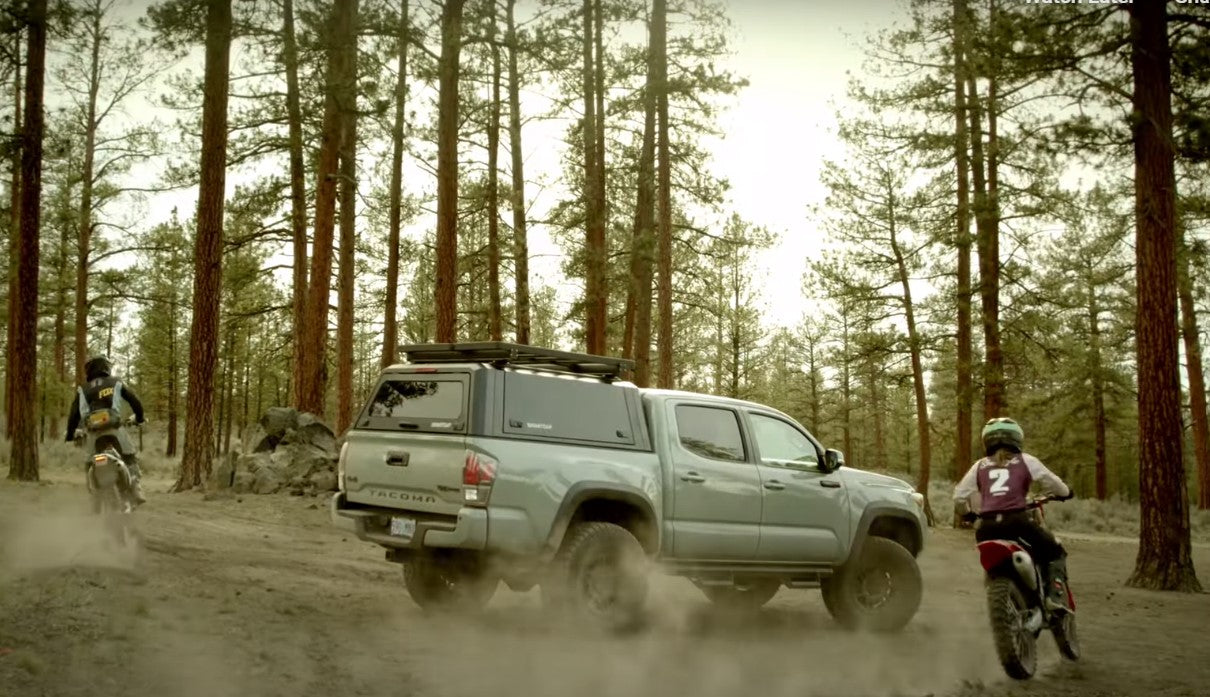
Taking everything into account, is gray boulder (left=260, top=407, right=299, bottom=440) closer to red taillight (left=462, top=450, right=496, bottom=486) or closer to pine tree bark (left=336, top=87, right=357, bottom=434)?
pine tree bark (left=336, top=87, right=357, bottom=434)

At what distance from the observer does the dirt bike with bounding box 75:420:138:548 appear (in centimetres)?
1045

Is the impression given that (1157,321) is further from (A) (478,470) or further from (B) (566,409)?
(A) (478,470)

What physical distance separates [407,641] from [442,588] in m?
1.47

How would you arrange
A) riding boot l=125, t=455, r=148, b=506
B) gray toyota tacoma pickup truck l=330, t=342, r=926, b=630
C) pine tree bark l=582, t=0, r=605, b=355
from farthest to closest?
pine tree bark l=582, t=0, r=605, b=355 → riding boot l=125, t=455, r=148, b=506 → gray toyota tacoma pickup truck l=330, t=342, r=926, b=630

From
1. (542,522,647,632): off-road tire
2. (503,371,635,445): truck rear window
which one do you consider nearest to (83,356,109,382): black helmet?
(503,371,635,445): truck rear window

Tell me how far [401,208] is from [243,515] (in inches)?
502

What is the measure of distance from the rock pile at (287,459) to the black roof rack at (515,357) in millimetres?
10598

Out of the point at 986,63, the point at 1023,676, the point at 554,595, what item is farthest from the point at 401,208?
the point at 1023,676

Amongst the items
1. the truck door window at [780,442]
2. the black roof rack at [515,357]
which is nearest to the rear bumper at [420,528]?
the black roof rack at [515,357]

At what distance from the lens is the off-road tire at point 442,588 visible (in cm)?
868

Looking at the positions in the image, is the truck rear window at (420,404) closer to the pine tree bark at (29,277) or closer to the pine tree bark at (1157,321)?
the pine tree bark at (1157,321)

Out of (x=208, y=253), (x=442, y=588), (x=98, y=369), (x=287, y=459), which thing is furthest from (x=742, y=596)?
(x=208, y=253)

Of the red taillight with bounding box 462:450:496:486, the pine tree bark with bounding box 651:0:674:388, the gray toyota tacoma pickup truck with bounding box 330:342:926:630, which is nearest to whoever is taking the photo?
the red taillight with bounding box 462:450:496:486

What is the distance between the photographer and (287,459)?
62.4 ft
